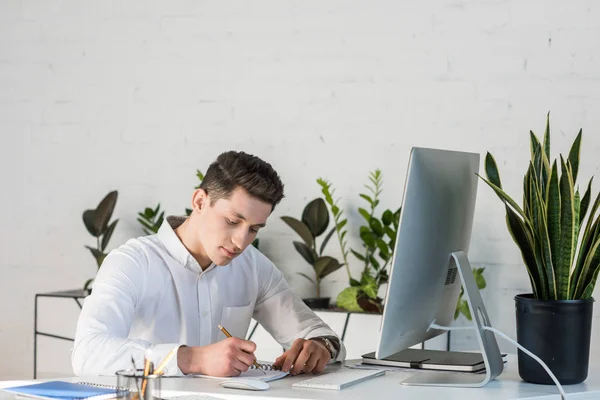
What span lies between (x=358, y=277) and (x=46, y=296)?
4.21ft

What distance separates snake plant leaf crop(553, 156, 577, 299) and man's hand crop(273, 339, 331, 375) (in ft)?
1.84

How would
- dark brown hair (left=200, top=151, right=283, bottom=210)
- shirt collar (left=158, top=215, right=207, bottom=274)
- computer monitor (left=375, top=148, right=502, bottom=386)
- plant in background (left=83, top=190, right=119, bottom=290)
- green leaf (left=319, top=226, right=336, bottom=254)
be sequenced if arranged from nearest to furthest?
computer monitor (left=375, top=148, right=502, bottom=386) < dark brown hair (left=200, top=151, right=283, bottom=210) < shirt collar (left=158, top=215, right=207, bottom=274) < green leaf (left=319, top=226, right=336, bottom=254) < plant in background (left=83, top=190, right=119, bottom=290)

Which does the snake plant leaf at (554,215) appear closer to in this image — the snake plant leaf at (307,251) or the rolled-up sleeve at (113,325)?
the rolled-up sleeve at (113,325)

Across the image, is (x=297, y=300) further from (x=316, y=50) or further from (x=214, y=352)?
(x=316, y=50)

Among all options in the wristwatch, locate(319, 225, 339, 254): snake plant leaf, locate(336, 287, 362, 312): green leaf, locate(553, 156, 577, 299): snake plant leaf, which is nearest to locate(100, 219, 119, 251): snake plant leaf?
locate(319, 225, 339, 254): snake plant leaf

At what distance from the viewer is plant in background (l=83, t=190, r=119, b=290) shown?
3.61m

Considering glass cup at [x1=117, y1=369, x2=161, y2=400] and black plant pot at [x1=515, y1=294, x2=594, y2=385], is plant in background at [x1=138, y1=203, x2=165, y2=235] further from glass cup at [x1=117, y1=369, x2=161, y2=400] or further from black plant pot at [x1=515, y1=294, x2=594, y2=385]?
glass cup at [x1=117, y1=369, x2=161, y2=400]

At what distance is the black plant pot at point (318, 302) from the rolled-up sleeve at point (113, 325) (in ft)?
4.05

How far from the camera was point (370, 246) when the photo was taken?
3.32 m

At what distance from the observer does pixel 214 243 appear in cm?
220

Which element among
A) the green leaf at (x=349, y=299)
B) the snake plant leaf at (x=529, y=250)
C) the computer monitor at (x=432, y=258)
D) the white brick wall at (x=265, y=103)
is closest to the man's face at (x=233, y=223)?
the computer monitor at (x=432, y=258)

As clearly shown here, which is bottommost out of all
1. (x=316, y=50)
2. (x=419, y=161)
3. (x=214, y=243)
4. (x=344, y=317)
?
(x=344, y=317)

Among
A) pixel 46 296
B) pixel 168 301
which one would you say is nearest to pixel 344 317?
pixel 168 301

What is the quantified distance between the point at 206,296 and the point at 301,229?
1.07 metres
